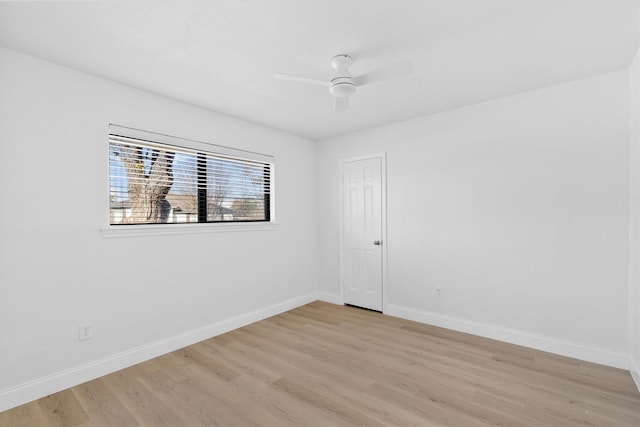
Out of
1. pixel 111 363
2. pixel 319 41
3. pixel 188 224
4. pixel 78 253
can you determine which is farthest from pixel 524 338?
pixel 78 253

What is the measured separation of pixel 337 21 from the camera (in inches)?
73.0

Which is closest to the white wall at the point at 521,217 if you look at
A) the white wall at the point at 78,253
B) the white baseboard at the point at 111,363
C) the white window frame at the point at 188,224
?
the white window frame at the point at 188,224

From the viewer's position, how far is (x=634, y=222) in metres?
2.44

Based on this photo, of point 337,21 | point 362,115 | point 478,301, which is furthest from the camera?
point 362,115

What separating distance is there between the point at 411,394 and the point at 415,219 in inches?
80.1

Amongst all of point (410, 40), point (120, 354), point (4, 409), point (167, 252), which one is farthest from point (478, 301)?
point (4, 409)

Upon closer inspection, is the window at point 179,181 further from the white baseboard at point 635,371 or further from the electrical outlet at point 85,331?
the white baseboard at point 635,371

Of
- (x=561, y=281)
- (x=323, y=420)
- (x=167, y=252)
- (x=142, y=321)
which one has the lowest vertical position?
(x=323, y=420)

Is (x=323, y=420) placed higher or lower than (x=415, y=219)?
lower

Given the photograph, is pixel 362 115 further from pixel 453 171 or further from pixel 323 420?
pixel 323 420

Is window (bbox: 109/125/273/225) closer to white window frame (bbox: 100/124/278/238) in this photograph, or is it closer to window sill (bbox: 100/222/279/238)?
white window frame (bbox: 100/124/278/238)

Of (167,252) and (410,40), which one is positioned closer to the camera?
(410,40)

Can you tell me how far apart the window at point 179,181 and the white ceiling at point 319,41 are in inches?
21.1

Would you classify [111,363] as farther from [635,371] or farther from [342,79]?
[635,371]
